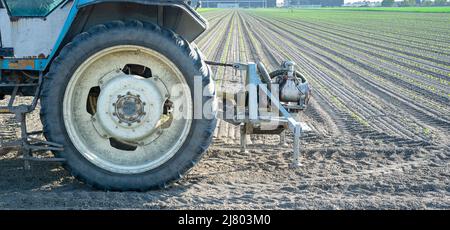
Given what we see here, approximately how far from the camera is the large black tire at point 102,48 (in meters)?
3.88

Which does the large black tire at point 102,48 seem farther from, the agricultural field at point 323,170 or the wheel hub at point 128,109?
the wheel hub at point 128,109

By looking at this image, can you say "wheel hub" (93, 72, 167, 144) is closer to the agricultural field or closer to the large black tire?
the large black tire

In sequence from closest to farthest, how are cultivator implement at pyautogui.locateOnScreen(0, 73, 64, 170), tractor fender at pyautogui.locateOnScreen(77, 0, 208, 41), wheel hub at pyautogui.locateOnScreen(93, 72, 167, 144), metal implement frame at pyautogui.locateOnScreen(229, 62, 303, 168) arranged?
tractor fender at pyautogui.locateOnScreen(77, 0, 208, 41) < cultivator implement at pyautogui.locateOnScreen(0, 73, 64, 170) < wheel hub at pyautogui.locateOnScreen(93, 72, 167, 144) < metal implement frame at pyautogui.locateOnScreen(229, 62, 303, 168)

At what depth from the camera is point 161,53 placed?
3975 millimetres

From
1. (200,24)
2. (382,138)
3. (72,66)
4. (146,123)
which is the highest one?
(200,24)

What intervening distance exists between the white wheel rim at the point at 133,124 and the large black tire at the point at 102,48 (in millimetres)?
47

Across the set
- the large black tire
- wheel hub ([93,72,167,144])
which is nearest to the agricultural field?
the large black tire

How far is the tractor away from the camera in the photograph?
154 inches

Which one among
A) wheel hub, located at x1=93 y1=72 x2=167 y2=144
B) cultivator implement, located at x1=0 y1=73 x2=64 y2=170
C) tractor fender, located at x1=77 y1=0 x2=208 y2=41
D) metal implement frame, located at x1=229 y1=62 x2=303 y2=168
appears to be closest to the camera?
tractor fender, located at x1=77 y1=0 x2=208 y2=41

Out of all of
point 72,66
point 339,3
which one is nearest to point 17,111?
point 72,66

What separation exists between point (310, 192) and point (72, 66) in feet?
6.56

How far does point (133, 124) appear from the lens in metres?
4.05

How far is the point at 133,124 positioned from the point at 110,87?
0.32 metres
